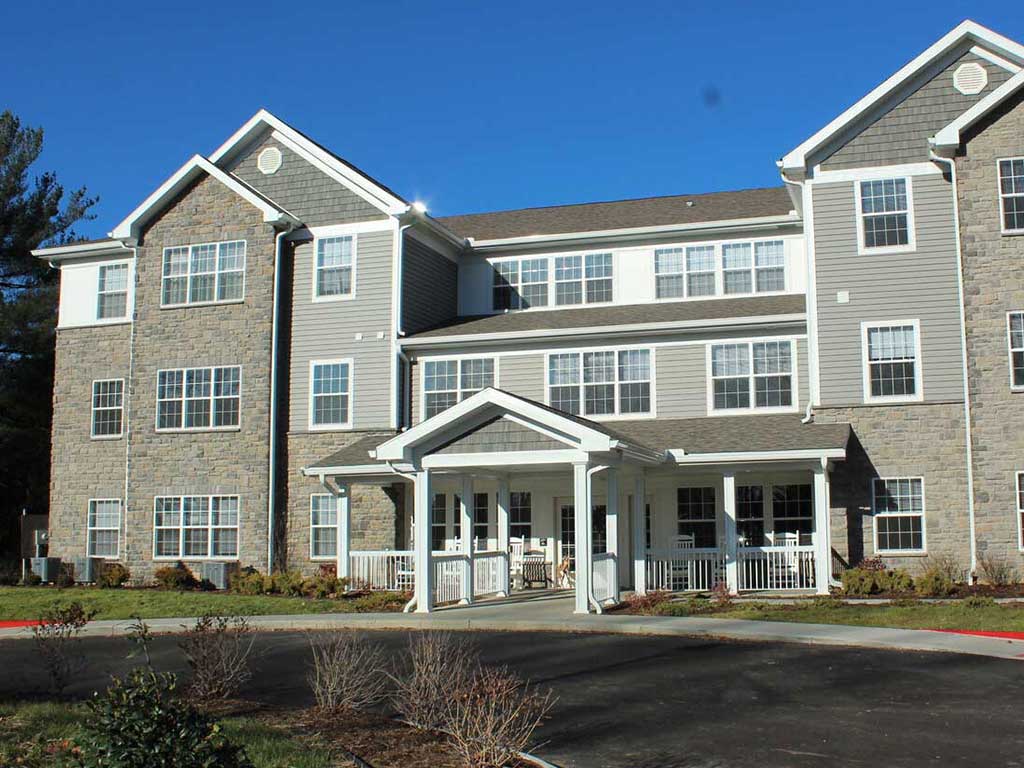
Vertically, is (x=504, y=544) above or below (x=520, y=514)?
below

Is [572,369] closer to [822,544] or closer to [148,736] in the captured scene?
[822,544]

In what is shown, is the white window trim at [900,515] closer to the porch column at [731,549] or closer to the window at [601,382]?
the porch column at [731,549]

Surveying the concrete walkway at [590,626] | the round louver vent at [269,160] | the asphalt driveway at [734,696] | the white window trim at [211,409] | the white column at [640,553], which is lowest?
the asphalt driveway at [734,696]

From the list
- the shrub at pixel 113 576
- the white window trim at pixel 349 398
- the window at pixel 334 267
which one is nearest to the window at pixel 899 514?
the white window trim at pixel 349 398

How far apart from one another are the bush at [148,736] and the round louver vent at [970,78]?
21416 millimetres

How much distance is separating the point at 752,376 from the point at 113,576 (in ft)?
50.7

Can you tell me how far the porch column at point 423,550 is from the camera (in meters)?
19.9

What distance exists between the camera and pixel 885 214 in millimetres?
23000

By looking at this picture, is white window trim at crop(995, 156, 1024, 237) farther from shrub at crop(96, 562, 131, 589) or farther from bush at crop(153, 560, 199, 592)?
shrub at crop(96, 562, 131, 589)

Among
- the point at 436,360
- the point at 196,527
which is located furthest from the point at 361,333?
the point at 196,527

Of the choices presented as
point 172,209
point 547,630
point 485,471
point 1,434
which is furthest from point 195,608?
point 1,434

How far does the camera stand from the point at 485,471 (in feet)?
73.6

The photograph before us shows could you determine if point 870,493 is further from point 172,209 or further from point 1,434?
point 1,434

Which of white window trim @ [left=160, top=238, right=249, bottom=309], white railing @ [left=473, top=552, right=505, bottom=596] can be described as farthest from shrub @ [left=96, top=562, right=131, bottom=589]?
white railing @ [left=473, top=552, right=505, bottom=596]
